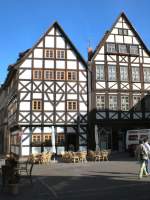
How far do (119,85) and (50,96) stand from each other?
23.4ft

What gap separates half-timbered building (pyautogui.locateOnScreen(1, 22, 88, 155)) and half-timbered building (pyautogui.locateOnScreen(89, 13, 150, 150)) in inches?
54.3

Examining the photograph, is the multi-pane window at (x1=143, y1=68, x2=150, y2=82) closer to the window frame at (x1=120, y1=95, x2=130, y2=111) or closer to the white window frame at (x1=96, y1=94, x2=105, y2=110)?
the window frame at (x1=120, y1=95, x2=130, y2=111)

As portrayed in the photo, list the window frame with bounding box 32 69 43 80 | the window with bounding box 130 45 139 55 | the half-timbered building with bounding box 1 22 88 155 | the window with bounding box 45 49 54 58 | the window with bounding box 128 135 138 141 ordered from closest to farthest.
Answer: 1. the window with bounding box 128 135 138 141
2. the half-timbered building with bounding box 1 22 88 155
3. the window frame with bounding box 32 69 43 80
4. the window with bounding box 45 49 54 58
5. the window with bounding box 130 45 139 55

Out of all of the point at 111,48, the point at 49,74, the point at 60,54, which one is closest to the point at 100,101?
the point at 111,48

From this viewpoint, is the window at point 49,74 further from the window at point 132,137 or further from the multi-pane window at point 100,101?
the window at point 132,137

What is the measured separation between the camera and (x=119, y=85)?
1405 inches

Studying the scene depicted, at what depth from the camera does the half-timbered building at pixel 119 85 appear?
3500 cm

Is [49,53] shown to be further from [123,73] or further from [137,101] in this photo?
[137,101]

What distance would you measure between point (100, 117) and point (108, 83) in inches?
141

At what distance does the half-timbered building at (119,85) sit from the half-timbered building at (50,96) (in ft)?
4.53

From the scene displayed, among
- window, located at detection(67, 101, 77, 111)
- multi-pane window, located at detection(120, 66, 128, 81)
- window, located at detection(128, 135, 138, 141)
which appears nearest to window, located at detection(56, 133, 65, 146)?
window, located at detection(67, 101, 77, 111)

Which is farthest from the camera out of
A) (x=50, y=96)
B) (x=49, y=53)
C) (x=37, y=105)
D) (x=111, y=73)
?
(x=111, y=73)

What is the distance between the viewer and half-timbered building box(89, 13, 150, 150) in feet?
115

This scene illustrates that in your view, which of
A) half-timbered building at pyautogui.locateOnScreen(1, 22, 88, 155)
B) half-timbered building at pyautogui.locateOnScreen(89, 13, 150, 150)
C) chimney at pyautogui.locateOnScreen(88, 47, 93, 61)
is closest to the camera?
half-timbered building at pyautogui.locateOnScreen(1, 22, 88, 155)
